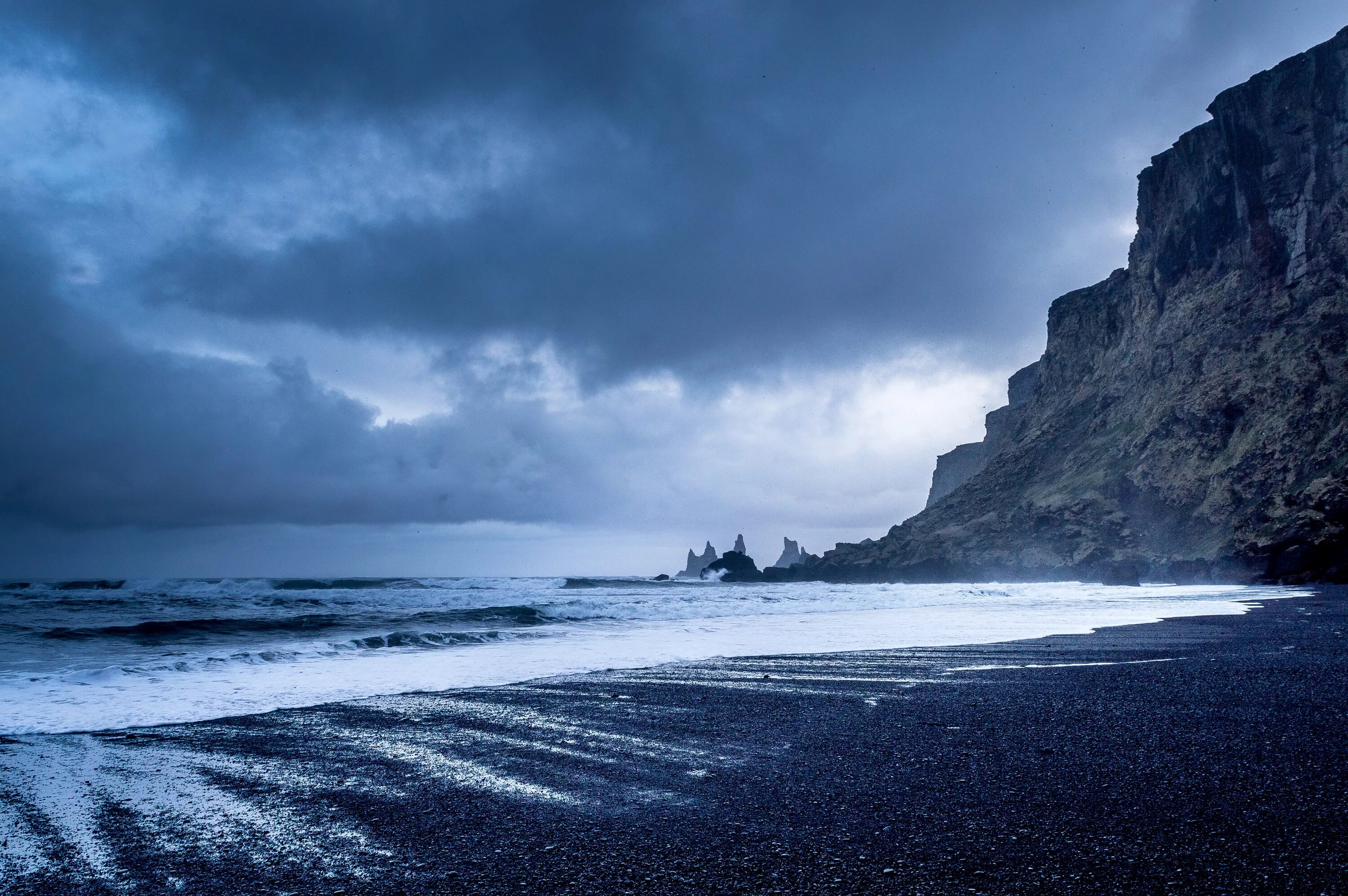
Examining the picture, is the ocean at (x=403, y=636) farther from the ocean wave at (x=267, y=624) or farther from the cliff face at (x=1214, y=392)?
the cliff face at (x=1214, y=392)

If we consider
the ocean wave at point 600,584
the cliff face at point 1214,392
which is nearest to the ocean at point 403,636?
the cliff face at point 1214,392

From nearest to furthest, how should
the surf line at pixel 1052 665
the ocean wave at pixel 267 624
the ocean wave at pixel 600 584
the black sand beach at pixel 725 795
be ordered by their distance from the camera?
the black sand beach at pixel 725 795 < the surf line at pixel 1052 665 < the ocean wave at pixel 267 624 < the ocean wave at pixel 600 584

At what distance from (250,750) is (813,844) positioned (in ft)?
16.7

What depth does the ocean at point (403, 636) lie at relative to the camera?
948cm

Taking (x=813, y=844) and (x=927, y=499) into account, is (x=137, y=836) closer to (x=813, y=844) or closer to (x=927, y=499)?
(x=813, y=844)

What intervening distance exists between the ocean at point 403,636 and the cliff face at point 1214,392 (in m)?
13.7

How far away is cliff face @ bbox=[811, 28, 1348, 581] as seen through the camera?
4797 centimetres

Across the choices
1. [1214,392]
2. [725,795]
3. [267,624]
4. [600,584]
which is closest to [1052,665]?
[725,795]

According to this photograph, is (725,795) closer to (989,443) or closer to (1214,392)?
(1214,392)

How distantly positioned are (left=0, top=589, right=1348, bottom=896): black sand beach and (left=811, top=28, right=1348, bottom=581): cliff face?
49.2m

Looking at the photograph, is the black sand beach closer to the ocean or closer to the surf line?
the surf line

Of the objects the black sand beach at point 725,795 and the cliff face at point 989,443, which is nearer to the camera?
the black sand beach at point 725,795

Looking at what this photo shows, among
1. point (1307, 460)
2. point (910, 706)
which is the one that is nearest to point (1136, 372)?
point (1307, 460)

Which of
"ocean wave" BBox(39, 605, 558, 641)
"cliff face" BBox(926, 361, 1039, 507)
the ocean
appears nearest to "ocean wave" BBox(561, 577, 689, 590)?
Answer: the ocean
